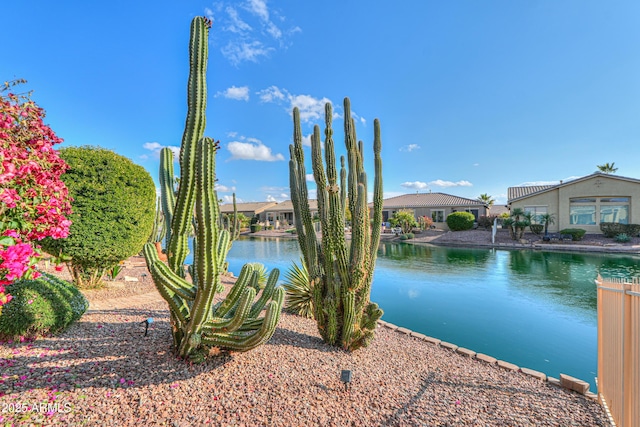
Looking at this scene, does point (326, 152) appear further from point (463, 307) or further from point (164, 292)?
point (463, 307)

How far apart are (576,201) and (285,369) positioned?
28.2 m

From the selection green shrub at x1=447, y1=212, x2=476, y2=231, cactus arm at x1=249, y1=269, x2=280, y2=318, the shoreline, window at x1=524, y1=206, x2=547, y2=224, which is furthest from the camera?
green shrub at x1=447, y1=212, x2=476, y2=231

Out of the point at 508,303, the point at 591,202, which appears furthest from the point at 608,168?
the point at 508,303

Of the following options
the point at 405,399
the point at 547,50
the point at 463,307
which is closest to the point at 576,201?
the point at 547,50

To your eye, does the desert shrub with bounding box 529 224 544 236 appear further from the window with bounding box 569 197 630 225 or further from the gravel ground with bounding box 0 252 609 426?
the gravel ground with bounding box 0 252 609 426

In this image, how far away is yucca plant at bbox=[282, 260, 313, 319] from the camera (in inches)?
239

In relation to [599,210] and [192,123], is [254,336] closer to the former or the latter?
[192,123]

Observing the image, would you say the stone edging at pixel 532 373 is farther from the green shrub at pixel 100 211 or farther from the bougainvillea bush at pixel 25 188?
the green shrub at pixel 100 211

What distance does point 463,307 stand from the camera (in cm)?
758

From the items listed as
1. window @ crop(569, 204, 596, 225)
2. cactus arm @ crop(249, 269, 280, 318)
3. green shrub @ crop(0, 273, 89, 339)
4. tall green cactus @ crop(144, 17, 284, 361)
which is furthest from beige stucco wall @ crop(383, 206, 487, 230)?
green shrub @ crop(0, 273, 89, 339)

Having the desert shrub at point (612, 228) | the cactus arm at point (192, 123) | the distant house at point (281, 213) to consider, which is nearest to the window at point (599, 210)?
the desert shrub at point (612, 228)

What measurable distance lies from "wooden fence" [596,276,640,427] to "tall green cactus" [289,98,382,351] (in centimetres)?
261

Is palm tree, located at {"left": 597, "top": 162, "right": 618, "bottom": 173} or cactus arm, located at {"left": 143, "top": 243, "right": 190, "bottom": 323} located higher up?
palm tree, located at {"left": 597, "top": 162, "right": 618, "bottom": 173}

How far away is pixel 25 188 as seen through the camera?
2.58m
